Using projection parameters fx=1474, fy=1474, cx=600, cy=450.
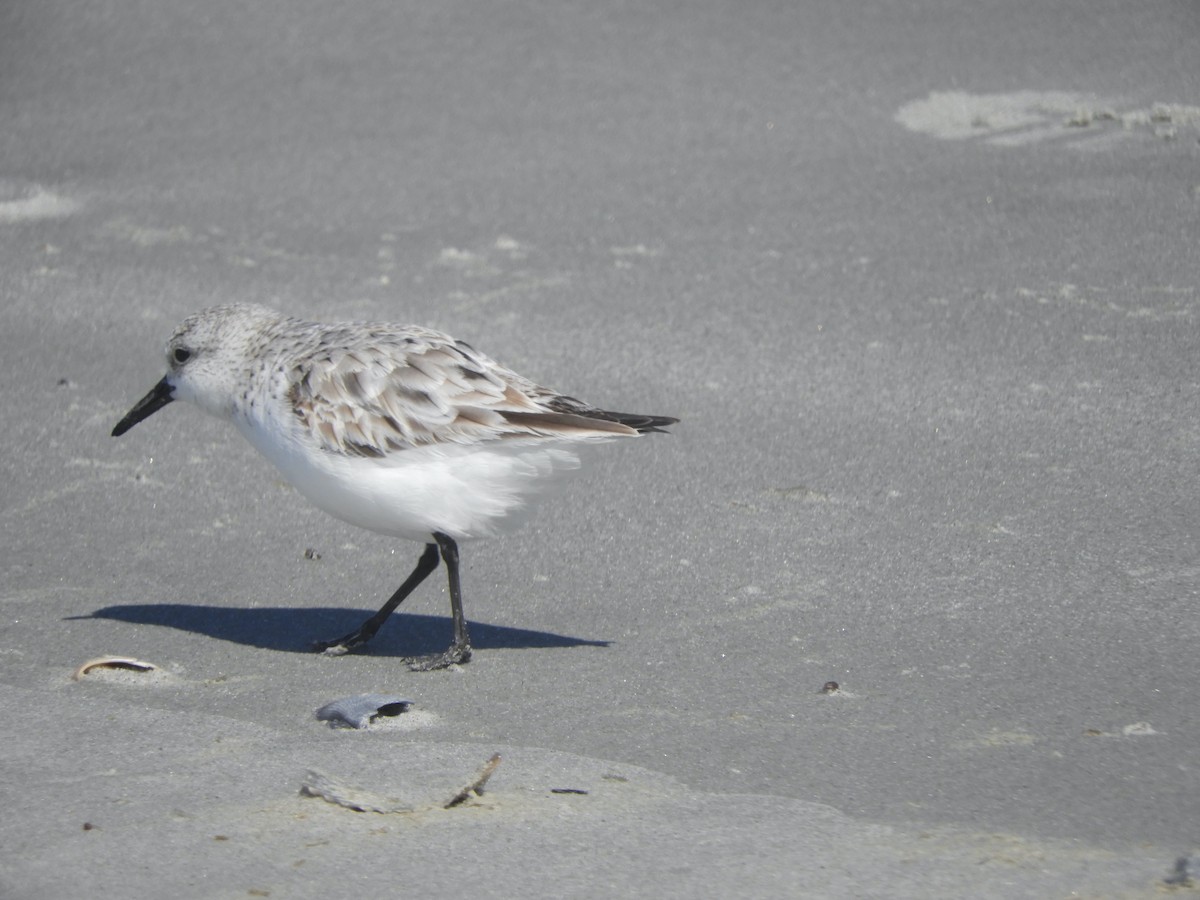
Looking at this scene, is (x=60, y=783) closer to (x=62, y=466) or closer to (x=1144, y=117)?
(x=62, y=466)

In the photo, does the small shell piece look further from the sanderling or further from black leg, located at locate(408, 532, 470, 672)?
black leg, located at locate(408, 532, 470, 672)

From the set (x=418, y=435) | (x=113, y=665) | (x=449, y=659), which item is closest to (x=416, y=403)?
(x=418, y=435)

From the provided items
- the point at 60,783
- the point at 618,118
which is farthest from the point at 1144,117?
the point at 60,783

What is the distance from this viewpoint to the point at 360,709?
14.4 ft

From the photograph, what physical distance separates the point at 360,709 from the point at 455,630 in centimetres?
62

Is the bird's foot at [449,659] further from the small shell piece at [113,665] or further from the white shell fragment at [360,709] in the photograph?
the small shell piece at [113,665]

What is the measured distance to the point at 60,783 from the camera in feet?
12.9

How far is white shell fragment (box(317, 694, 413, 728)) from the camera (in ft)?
14.3

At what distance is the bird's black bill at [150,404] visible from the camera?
18.7 feet

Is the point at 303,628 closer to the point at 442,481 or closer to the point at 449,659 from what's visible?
the point at 449,659

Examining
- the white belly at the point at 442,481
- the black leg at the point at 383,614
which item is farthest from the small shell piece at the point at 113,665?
the white belly at the point at 442,481

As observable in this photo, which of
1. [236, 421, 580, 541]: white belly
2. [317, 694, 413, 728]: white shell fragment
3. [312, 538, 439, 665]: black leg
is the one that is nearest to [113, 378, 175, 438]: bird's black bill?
[236, 421, 580, 541]: white belly

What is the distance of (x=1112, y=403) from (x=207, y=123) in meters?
6.01

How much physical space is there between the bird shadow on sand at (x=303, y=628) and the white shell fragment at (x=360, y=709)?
63 cm
